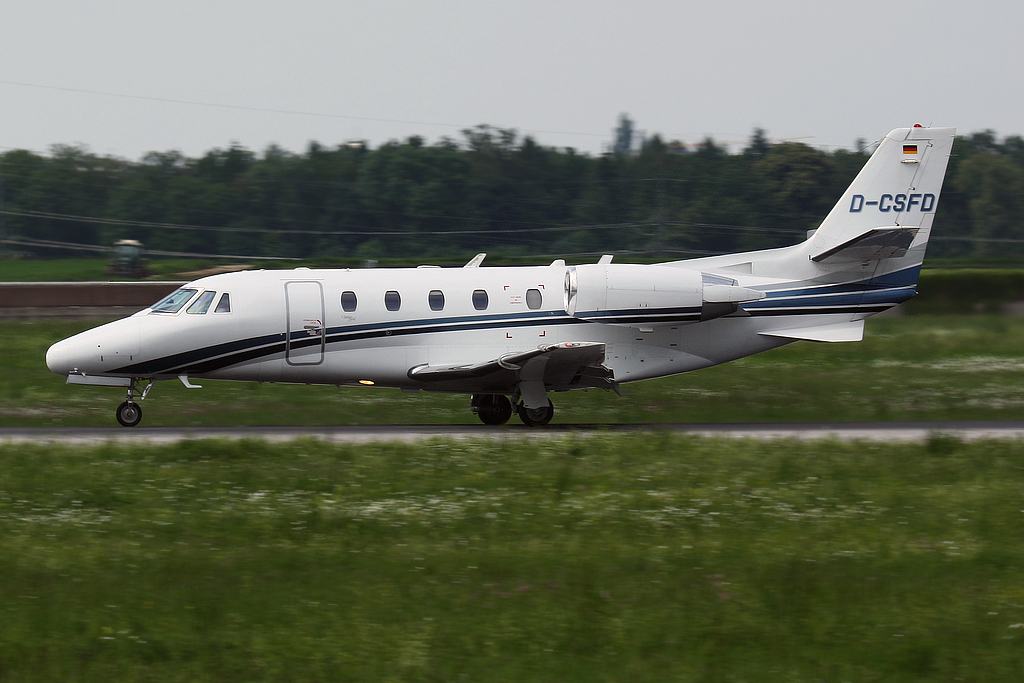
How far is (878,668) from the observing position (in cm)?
845

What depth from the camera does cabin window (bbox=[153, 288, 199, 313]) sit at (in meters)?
19.5

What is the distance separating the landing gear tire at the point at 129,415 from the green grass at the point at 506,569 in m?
4.27

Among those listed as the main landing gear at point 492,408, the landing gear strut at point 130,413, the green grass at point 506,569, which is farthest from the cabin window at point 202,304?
the main landing gear at point 492,408

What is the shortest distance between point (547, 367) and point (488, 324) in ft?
4.67

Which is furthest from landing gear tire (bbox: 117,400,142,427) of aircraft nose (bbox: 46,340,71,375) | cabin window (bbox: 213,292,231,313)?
cabin window (bbox: 213,292,231,313)

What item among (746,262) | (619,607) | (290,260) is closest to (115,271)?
(290,260)

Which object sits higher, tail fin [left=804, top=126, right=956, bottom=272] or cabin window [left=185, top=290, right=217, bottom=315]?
tail fin [left=804, top=126, right=956, bottom=272]

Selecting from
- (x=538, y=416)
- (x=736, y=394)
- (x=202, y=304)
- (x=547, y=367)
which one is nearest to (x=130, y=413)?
(x=202, y=304)

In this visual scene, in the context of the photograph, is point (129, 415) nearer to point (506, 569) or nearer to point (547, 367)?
point (547, 367)

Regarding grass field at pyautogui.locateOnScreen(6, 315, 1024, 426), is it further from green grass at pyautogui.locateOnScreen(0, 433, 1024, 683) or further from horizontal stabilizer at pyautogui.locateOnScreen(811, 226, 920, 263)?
green grass at pyautogui.locateOnScreen(0, 433, 1024, 683)

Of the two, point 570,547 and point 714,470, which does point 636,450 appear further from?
point 570,547

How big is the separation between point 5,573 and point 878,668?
7.95 metres

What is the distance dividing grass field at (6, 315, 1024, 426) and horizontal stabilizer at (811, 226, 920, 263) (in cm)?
410

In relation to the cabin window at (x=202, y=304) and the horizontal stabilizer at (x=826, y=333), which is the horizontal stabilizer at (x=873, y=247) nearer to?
the horizontal stabilizer at (x=826, y=333)
